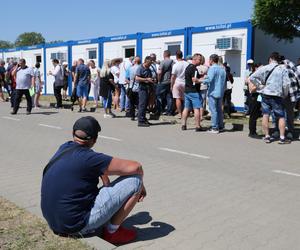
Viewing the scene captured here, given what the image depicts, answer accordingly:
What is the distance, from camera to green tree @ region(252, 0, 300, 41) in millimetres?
11923

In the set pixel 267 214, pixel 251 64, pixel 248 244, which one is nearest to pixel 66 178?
pixel 248 244

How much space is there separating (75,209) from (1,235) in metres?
0.73

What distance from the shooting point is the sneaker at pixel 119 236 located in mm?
4418

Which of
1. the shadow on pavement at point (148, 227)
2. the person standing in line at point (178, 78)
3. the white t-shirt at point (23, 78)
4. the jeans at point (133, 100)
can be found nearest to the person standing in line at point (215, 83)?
the person standing in line at point (178, 78)

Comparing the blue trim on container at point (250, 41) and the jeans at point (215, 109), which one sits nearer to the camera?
the jeans at point (215, 109)

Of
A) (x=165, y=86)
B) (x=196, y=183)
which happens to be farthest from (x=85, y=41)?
(x=196, y=183)

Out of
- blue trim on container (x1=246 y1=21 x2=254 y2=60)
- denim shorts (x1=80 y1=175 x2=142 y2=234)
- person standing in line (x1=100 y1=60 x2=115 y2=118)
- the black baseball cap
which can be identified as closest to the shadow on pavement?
denim shorts (x1=80 y1=175 x2=142 y2=234)

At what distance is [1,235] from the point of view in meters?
4.25

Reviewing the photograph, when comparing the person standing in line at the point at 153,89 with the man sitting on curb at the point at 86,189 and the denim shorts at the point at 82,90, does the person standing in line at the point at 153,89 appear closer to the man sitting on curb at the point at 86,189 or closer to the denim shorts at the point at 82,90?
the denim shorts at the point at 82,90

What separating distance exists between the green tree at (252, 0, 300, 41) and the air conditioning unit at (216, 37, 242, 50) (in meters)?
1.91

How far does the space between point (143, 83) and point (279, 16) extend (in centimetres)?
405

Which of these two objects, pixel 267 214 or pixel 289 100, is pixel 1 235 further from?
pixel 289 100

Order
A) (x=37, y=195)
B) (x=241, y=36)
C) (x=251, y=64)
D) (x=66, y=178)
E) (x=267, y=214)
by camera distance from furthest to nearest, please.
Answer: (x=241, y=36), (x=251, y=64), (x=37, y=195), (x=267, y=214), (x=66, y=178)

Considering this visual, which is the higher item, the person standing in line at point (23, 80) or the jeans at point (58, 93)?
the person standing in line at point (23, 80)
